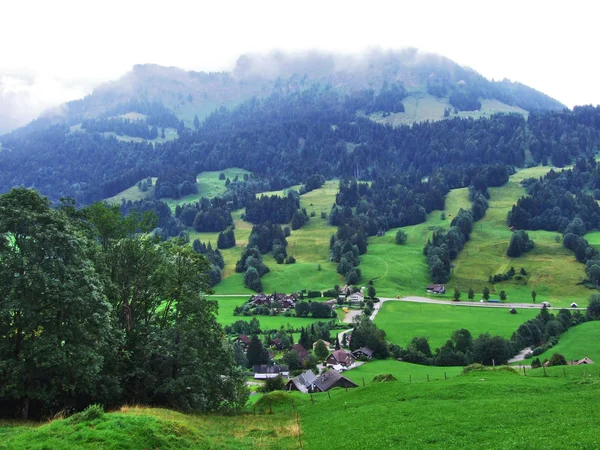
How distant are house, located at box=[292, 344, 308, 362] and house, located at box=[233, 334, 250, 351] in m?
11.6

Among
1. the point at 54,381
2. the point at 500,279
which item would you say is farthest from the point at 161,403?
the point at 500,279

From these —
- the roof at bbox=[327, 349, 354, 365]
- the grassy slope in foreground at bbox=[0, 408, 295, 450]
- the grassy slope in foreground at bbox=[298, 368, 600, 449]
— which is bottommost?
the roof at bbox=[327, 349, 354, 365]

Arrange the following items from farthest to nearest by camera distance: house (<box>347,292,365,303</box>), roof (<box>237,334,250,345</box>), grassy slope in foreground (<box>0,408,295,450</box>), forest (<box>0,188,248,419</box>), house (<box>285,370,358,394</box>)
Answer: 1. house (<box>347,292,365,303</box>)
2. roof (<box>237,334,250,345</box>)
3. house (<box>285,370,358,394</box>)
4. forest (<box>0,188,248,419</box>)
5. grassy slope in foreground (<box>0,408,295,450</box>)

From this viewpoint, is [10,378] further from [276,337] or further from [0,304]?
[276,337]

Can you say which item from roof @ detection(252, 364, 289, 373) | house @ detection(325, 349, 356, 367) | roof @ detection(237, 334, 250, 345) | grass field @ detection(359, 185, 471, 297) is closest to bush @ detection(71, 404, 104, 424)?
roof @ detection(252, 364, 289, 373)

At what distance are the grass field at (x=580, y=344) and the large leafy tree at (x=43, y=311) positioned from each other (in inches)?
3279

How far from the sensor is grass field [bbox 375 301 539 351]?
114m

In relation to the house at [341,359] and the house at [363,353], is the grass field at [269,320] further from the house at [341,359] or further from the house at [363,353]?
the house at [341,359]

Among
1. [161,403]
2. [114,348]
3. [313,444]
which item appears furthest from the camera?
[161,403]

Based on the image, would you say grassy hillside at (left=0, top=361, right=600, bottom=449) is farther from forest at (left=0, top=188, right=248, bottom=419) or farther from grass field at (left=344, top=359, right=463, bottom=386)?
grass field at (left=344, top=359, right=463, bottom=386)

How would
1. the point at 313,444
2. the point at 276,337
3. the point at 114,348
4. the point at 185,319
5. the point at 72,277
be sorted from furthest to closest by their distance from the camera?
1. the point at 276,337
2. the point at 185,319
3. the point at 114,348
4. the point at 72,277
5. the point at 313,444

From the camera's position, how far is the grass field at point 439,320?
374 feet

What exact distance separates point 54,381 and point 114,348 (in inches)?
234

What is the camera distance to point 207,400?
41625mm
